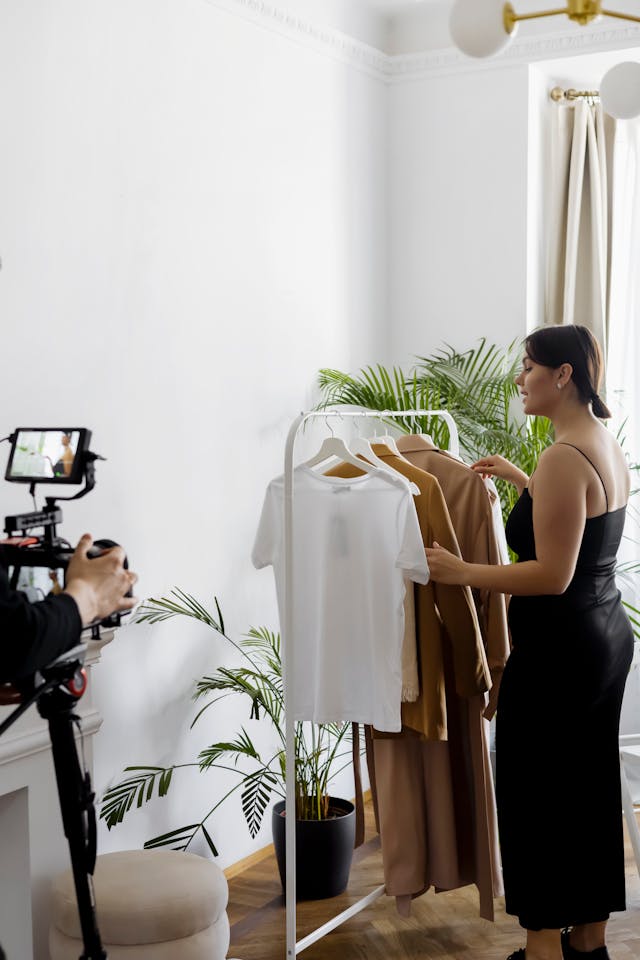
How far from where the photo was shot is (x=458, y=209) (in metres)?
4.62

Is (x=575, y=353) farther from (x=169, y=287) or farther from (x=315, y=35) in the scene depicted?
(x=315, y=35)

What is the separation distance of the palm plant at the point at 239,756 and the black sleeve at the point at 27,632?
58.3 inches

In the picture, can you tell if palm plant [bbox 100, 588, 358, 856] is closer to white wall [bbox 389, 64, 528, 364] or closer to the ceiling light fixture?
white wall [bbox 389, 64, 528, 364]

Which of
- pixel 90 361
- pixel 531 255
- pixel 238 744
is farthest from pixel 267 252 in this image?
pixel 238 744

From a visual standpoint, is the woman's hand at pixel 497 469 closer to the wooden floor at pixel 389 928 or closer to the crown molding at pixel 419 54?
the wooden floor at pixel 389 928

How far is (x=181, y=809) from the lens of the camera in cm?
350

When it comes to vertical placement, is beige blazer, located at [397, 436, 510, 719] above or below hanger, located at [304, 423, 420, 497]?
below

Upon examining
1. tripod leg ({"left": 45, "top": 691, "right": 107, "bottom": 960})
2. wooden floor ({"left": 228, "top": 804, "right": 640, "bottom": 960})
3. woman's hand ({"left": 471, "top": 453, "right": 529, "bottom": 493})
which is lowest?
wooden floor ({"left": 228, "top": 804, "right": 640, "bottom": 960})

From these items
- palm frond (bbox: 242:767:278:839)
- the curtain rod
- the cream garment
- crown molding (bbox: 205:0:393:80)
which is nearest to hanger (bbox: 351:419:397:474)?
the cream garment

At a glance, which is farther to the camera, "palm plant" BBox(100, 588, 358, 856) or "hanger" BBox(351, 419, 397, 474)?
"palm plant" BBox(100, 588, 358, 856)

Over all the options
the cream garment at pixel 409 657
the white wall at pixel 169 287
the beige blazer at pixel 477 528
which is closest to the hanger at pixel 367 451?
the beige blazer at pixel 477 528

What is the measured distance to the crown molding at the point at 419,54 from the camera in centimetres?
389

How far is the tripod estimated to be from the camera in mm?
1889

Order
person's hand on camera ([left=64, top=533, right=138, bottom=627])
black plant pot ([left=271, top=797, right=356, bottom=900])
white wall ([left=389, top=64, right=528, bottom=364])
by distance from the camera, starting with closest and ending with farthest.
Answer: person's hand on camera ([left=64, top=533, right=138, bottom=627])
black plant pot ([left=271, top=797, right=356, bottom=900])
white wall ([left=389, top=64, right=528, bottom=364])
